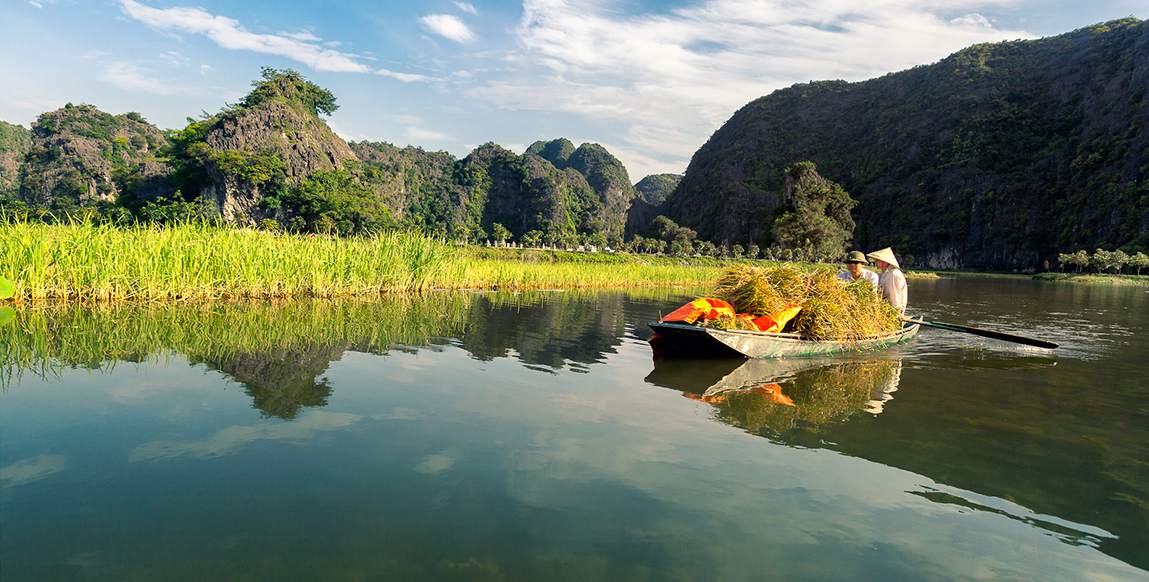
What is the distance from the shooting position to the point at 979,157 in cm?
10394

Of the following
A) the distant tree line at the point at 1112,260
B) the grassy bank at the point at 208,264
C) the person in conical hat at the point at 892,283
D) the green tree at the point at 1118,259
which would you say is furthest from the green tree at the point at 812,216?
the person in conical hat at the point at 892,283

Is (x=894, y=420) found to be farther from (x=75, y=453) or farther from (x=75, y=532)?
(x=75, y=453)

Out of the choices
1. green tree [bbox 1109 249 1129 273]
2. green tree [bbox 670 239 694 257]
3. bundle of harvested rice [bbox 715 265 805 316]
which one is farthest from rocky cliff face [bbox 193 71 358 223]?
green tree [bbox 1109 249 1129 273]

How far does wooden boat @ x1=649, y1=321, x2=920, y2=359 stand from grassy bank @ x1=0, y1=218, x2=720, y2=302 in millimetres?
9346

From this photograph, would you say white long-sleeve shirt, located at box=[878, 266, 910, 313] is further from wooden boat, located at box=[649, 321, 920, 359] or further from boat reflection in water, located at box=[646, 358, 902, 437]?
boat reflection in water, located at box=[646, 358, 902, 437]

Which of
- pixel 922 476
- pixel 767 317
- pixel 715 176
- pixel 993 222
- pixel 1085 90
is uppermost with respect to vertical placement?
pixel 1085 90

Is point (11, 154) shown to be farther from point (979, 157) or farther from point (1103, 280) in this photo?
point (979, 157)

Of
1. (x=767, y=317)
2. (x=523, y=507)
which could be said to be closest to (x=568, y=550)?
(x=523, y=507)

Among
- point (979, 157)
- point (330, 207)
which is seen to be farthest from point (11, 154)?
point (979, 157)

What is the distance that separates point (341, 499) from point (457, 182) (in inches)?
4915

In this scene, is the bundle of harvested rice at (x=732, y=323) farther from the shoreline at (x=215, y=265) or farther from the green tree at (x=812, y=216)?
the green tree at (x=812, y=216)

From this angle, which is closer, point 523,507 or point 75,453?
point 523,507

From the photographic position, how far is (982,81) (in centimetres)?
11981

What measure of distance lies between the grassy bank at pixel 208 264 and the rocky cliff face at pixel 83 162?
71580 millimetres
